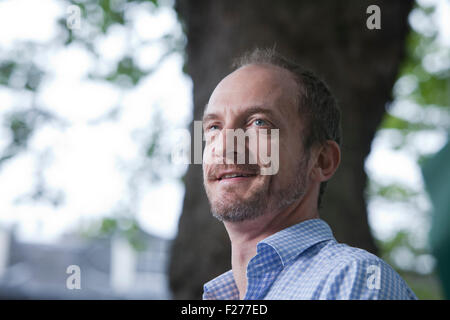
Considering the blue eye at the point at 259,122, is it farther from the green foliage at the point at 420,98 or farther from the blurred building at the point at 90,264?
the blurred building at the point at 90,264

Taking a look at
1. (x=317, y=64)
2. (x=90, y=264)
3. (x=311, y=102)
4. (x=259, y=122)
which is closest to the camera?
(x=259, y=122)

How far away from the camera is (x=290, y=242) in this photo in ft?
3.83

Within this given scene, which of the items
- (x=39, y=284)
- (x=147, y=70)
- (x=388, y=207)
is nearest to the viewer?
(x=147, y=70)

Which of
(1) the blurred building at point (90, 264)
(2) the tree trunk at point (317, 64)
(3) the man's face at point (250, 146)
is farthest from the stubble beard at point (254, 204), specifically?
(1) the blurred building at point (90, 264)

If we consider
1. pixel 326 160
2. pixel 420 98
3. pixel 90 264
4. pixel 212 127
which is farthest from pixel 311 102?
pixel 90 264

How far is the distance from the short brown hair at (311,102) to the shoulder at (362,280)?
0.30m

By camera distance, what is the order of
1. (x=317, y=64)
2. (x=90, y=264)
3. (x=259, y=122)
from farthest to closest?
(x=90, y=264) < (x=317, y=64) < (x=259, y=122)

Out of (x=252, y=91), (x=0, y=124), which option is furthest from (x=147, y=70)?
(x=252, y=91)

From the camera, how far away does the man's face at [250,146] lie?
108cm

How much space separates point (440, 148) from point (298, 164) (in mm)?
2414

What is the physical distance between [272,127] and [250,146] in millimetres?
65

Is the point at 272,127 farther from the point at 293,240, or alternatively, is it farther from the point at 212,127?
the point at 293,240
